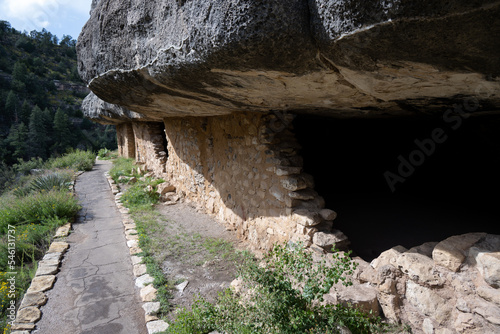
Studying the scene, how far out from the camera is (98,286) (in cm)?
320

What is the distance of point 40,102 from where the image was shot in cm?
2509

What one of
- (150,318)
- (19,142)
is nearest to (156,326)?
(150,318)

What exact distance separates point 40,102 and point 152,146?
77.5ft

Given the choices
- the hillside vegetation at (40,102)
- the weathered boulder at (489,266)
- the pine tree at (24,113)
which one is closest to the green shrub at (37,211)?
the weathered boulder at (489,266)

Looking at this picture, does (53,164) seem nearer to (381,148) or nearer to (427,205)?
(381,148)

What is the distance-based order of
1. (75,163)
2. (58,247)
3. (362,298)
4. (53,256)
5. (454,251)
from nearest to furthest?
1. (454,251)
2. (362,298)
3. (53,256)
4. (58,247)
5. (75,163)

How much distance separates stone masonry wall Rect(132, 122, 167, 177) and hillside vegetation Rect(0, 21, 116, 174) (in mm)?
8540

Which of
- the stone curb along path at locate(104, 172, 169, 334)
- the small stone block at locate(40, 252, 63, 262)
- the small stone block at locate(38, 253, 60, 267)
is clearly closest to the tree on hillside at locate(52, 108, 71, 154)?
the stone curb along path at locate(104, 172, 169, 334)

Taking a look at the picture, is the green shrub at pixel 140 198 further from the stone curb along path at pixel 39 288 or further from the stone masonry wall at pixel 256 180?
the stone curb along path at pixel 39 288

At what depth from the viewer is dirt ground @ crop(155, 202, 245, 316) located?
3004 mm

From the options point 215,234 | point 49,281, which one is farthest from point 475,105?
point 49,281

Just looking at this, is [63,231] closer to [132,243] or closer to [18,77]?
[132,243]

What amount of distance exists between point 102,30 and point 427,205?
500cm

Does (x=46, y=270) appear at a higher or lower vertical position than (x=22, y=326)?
higher
